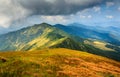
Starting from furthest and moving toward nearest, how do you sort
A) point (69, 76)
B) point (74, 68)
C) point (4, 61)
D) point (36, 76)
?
point (74, 68) < point (4, 61) < point (69, 76) < point (36, 76)

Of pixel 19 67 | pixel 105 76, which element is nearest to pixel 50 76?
pixel 19 67

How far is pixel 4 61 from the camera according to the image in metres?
68.1

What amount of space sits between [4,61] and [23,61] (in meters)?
5.83

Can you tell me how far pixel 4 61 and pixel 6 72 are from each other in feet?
31.1

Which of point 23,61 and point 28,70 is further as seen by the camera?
point 23,61

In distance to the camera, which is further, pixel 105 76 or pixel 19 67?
pixel 105 76

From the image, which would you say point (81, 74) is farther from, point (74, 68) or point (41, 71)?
point (41, 71)

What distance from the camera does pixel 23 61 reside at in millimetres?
69500

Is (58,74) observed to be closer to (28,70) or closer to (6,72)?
(28,70)

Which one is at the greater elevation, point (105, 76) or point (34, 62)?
point (34, 62)

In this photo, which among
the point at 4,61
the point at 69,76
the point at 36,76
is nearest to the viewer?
the point at 36,76

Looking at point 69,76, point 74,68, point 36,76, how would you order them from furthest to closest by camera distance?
point 74,68 < point 69,76 < point 36,76

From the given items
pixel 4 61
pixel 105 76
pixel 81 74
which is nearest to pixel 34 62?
pixel 4 61

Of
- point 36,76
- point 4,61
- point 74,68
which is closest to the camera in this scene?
point 36,76
